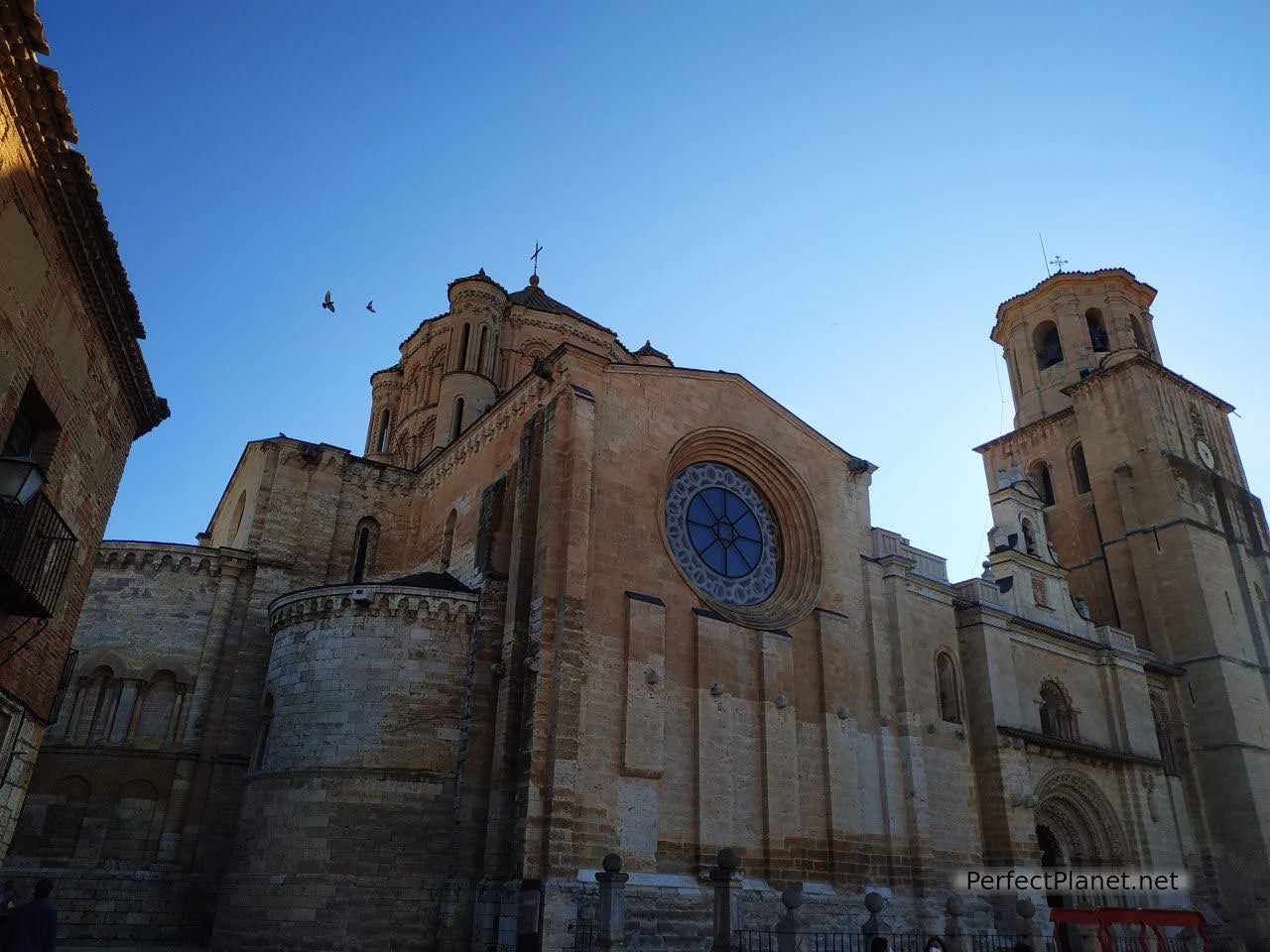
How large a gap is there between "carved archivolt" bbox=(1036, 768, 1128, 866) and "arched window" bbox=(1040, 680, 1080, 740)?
3.66 feet

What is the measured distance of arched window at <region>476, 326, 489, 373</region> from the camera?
86.6 ft

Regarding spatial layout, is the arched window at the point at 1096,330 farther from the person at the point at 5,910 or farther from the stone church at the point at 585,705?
the person at the point at 5,910

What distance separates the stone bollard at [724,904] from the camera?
12305mm

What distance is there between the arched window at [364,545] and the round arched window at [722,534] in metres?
7.67

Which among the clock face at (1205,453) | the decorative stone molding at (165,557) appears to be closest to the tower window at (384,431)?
the decorative stone molding at (165,557)

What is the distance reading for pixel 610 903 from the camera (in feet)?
41.0

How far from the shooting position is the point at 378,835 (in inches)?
571

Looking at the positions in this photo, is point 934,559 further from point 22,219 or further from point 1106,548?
point 22,219

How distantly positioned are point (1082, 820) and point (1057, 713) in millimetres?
2543

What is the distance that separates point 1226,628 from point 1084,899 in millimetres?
11093

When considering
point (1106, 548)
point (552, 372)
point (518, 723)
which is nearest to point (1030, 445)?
point (1106, 548)

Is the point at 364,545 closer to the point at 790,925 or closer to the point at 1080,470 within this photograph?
the point at 790,925

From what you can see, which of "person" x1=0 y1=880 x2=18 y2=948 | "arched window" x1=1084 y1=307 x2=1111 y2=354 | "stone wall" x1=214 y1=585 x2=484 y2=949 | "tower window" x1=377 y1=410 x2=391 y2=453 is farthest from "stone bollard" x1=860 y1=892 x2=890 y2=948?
"arched window" x1=1084 y1=307 x2=1111 y2=354

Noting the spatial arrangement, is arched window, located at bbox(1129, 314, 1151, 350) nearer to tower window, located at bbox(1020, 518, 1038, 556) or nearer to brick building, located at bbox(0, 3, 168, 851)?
tower window, located at bbox(1020, 518, 1038, 556)
